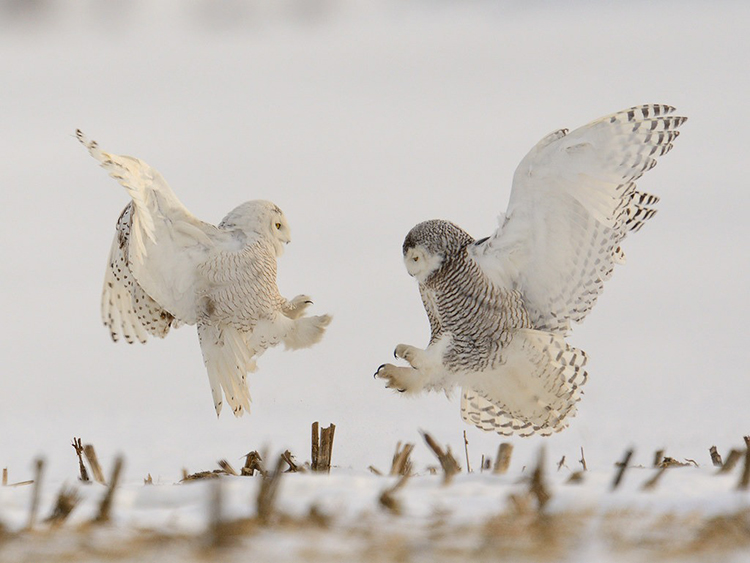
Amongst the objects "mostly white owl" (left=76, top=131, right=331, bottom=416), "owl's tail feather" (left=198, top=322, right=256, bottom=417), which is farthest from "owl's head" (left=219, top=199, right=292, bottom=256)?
"owl's tail feather" (left=198, top=322, right=256, bottom=417)

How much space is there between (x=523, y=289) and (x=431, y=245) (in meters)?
0.74

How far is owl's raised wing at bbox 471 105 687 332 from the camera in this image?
18.4ft

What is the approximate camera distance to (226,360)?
694 centimetres

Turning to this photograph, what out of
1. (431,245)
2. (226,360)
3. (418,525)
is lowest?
(418,525)

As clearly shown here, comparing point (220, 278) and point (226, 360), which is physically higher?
point (220, 278)

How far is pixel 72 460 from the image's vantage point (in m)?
9.96

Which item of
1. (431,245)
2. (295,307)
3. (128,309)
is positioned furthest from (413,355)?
(128,309)

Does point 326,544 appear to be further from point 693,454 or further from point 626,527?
point 693,454

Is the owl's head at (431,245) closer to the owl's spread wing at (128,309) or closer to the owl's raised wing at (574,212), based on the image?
the owl's raised wing at (574,212)

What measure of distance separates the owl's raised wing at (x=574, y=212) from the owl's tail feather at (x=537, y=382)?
241 millimetres

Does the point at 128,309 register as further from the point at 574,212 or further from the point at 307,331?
the point at 574,212

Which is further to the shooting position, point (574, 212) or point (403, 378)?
point (403, 378)

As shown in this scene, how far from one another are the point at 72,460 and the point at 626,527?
816 centimetres

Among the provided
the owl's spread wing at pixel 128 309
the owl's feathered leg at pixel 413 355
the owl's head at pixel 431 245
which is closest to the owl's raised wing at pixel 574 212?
the owl's head at pixel 431 245
